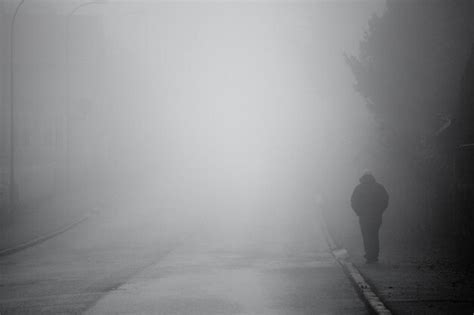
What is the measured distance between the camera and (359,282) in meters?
13.4

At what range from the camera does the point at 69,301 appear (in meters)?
11.8

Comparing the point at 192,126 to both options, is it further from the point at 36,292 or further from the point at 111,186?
the point at 36,292

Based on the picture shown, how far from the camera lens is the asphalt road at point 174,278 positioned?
446 inches

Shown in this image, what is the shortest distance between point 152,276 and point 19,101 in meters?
52.7

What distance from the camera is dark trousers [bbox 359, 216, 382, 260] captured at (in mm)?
16594

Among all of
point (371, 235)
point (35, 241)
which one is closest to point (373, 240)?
point (371, 235)

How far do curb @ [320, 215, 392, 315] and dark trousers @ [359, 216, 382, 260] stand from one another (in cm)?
49

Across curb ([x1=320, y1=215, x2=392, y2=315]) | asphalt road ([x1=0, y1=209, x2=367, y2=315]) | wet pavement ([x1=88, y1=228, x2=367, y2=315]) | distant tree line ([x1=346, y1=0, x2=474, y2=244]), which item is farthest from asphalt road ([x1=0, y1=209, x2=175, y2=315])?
distant tree line ([x1=346, y1=0, x2=474, y2=244])

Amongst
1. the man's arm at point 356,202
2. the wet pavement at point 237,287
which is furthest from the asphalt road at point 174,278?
the man's arm at point 356,202

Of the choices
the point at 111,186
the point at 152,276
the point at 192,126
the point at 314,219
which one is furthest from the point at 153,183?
the point at 192,126

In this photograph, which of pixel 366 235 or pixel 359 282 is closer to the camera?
pixel 359 282

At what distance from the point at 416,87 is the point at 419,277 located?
1520 cm

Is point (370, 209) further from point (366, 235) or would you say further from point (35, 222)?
point (35, 222)

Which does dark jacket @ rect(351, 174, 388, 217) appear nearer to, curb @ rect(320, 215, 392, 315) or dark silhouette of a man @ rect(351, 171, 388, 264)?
dark silhouette of a man @ rect(351, 171, 388, 264)
